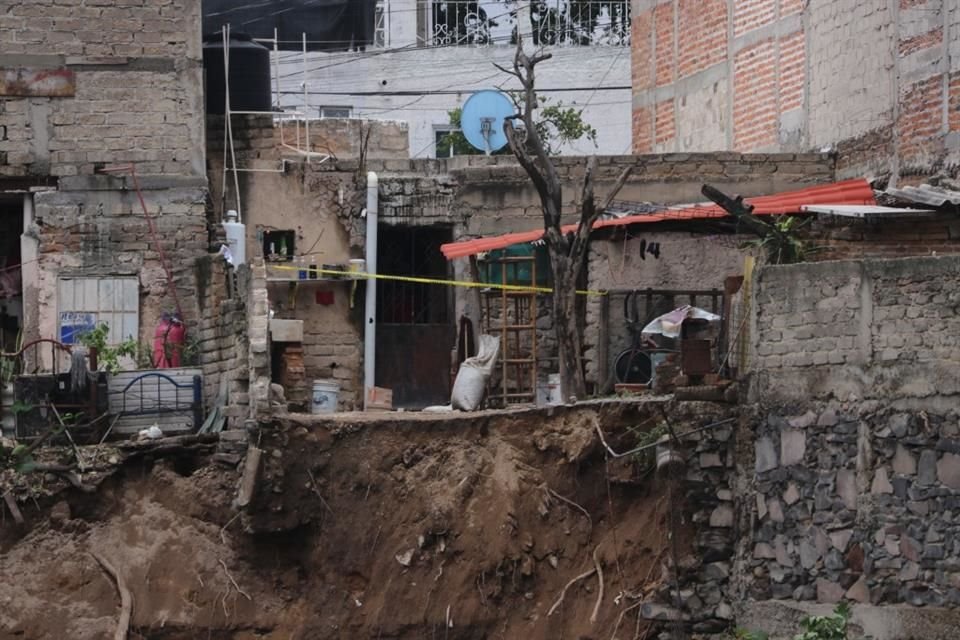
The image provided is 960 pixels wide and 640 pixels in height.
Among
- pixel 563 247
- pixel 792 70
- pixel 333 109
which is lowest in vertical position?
pixel 563 247

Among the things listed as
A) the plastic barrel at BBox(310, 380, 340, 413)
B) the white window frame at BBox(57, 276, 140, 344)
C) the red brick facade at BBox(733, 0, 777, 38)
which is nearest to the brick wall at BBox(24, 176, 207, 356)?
the white window frame at BBox(57, 276, 140, 344)

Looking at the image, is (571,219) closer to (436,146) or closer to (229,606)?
(229,606)

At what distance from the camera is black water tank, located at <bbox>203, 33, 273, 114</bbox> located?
23.1 meters

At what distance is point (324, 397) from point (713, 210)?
4.19 meters

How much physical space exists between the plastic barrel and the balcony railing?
14.9m

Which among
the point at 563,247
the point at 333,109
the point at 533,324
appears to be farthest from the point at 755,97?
the point at 333,109

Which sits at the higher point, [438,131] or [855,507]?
[438,131]

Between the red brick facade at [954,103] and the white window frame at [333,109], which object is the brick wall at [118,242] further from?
the white window frame at [333,109]

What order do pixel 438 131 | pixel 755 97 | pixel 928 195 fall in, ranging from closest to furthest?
1. pixel 928 195
2. pixel 755 97
3. pixel 438 131

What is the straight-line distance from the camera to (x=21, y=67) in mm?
21328

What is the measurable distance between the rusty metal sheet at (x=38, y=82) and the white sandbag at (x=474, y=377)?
4.80 metres

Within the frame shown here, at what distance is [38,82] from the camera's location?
21.3 m

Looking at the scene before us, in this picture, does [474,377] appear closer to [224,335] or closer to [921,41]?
[224,335]

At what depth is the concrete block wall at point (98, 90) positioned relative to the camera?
2136cm
